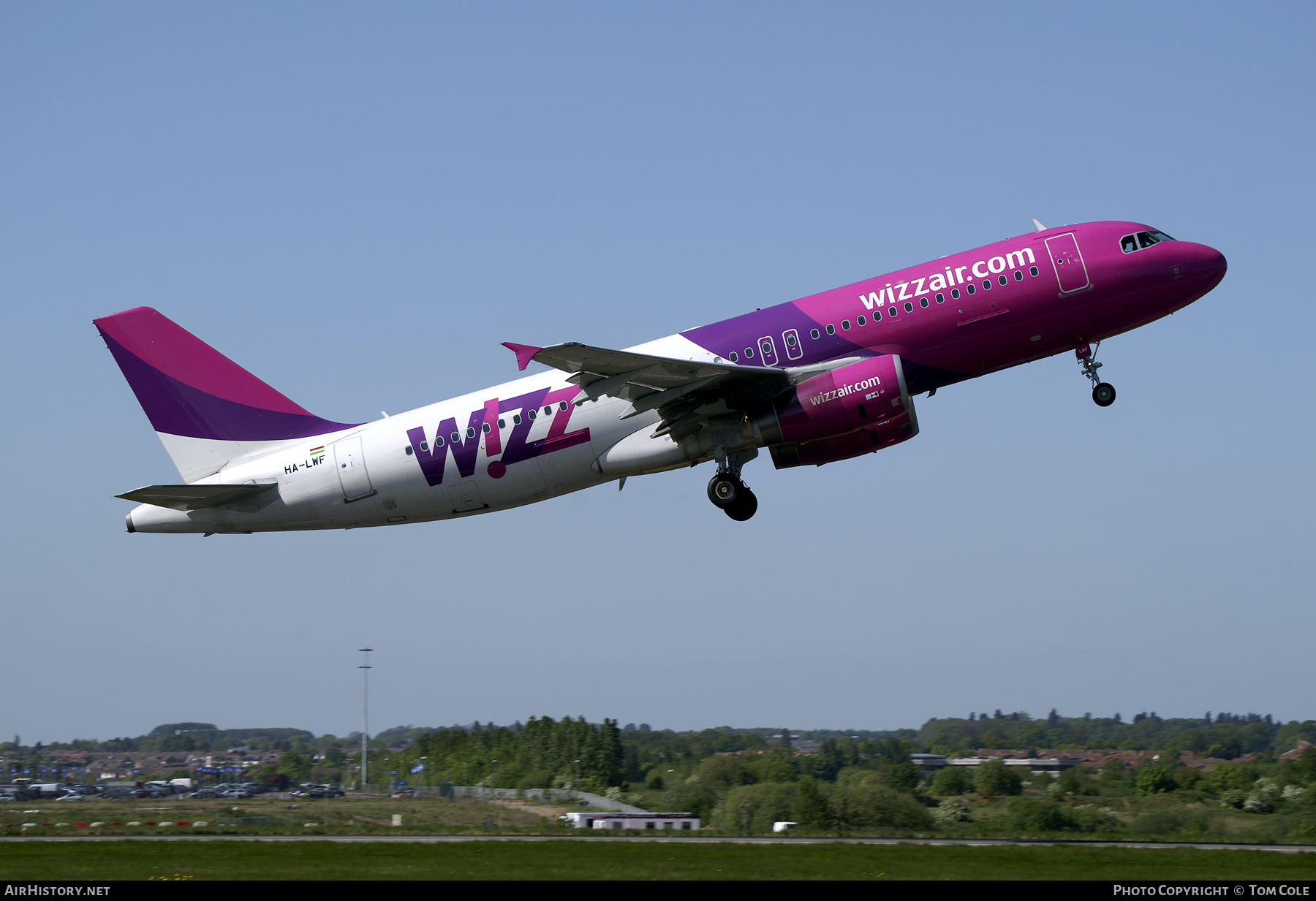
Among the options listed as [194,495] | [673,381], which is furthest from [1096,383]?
[194,495]

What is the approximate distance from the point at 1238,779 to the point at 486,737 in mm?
42969

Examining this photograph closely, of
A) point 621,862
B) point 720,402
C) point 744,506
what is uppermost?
point 720,402

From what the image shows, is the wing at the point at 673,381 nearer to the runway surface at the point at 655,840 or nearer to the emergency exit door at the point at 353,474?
the emergency exit door at the point at 353,474

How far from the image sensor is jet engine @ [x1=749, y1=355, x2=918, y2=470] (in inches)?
1288

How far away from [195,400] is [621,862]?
68.8 ft

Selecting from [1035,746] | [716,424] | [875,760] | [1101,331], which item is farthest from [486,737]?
[1101,331]

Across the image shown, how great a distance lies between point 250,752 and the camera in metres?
112

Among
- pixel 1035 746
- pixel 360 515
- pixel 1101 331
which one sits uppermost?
pixel 1101 331

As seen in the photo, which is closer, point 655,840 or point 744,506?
point 655,840

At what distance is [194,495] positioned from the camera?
1422 inches

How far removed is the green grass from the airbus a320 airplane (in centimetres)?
987

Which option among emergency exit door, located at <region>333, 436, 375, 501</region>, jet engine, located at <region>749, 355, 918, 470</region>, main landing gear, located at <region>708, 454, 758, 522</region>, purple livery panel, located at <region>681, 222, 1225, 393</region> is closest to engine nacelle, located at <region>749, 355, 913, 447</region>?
jet engine, located at <region>749, 355, 918, 470</region>

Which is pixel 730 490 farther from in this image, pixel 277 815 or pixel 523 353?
pixel 277 815

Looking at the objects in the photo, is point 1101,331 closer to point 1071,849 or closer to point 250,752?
point 1071,849
